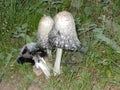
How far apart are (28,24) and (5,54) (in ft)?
1.60

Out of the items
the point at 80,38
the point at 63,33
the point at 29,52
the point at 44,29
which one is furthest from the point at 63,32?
the point at 80,38

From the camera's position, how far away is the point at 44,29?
109 inches

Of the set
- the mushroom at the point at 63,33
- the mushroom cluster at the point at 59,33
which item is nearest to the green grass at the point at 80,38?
the mushroom cluster at the point at 59,33

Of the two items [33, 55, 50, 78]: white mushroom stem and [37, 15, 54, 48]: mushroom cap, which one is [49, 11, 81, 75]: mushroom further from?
[33, 55, 50, 78]: white mushroom stem

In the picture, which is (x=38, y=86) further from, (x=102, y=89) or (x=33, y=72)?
(x=102, y=89)

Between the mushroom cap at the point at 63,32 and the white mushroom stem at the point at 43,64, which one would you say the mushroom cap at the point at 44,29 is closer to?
the mushroom cap at the point at 63,32

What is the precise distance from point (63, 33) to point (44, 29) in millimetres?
213

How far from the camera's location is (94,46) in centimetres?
326

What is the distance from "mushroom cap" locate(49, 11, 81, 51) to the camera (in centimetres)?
259

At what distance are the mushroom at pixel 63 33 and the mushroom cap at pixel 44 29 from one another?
0.07m

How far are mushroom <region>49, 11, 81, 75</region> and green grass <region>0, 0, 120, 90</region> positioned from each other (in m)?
0.38

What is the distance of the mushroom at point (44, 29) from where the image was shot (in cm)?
274

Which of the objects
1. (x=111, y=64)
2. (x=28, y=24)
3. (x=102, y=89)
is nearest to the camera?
(x=102, y=89)

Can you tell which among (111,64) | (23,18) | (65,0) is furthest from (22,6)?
(111,64)
